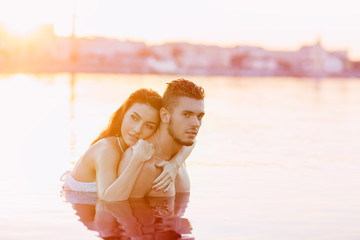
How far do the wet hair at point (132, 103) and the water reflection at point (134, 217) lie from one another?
2.12 ft

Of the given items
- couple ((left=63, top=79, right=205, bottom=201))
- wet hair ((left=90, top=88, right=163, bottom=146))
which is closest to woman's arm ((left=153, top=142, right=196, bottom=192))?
couple ((left=63, top=79, right=205, bottom=201))

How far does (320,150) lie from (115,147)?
6.45 m

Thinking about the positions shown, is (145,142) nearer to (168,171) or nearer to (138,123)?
(138,123)

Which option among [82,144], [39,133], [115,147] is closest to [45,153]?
[82,144]

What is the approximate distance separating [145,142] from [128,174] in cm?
32

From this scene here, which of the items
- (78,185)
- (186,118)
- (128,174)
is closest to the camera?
(128,174)

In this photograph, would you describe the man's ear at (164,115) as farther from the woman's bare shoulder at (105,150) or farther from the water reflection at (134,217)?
the water reflection at (134,217)

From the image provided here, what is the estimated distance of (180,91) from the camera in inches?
A: 216

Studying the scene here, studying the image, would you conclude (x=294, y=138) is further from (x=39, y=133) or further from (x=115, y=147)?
(x=115, y=147)

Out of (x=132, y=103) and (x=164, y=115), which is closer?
(x=164, y=115)

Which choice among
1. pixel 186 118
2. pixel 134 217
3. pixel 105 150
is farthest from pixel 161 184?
pixel 186 118

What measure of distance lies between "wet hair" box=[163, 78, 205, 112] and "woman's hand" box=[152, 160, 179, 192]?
52 centimetres

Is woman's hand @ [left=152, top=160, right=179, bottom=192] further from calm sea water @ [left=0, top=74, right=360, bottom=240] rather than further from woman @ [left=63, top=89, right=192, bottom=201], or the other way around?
calm sea water @ [left=0, top=74, right=360, bottom=240]

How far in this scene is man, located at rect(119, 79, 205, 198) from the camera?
5.49 m
